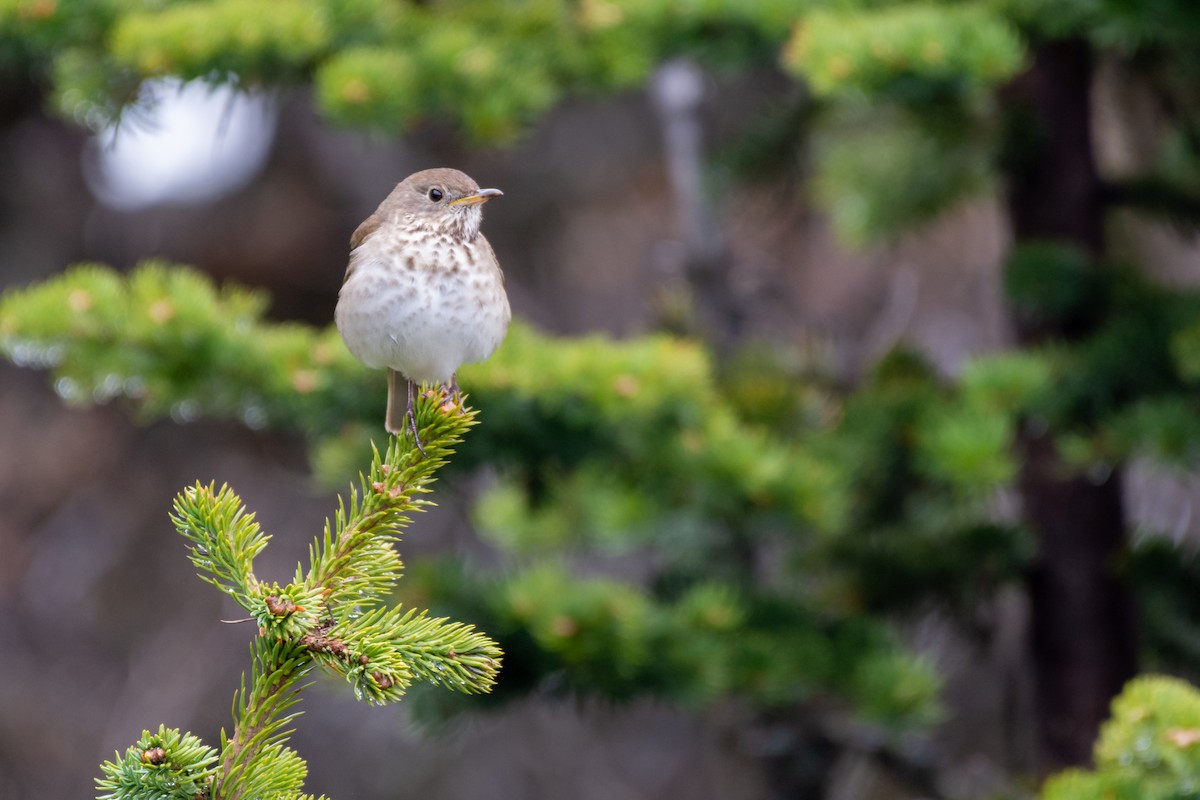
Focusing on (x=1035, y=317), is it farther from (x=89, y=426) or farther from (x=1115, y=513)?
(x=89, y=426)

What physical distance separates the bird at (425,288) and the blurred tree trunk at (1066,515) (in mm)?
1445

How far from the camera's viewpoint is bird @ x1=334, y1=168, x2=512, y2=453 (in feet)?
5.99

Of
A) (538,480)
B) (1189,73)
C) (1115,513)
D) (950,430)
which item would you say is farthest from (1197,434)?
(538,480)

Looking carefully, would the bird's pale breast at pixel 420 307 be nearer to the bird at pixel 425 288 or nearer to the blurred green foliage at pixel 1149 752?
the bird at pixel 425 288

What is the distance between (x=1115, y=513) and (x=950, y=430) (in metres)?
0.76

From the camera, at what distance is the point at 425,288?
73.5 inches

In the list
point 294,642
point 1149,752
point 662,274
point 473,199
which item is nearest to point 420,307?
point 473,199

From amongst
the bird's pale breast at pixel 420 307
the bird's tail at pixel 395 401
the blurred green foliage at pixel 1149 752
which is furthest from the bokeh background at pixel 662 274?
the blurred green foliage at pixel 1149 752

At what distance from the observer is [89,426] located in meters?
5.56

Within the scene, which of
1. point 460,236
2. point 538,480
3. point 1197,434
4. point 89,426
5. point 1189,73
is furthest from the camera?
point 89,426

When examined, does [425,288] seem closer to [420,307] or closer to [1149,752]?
[420,307]

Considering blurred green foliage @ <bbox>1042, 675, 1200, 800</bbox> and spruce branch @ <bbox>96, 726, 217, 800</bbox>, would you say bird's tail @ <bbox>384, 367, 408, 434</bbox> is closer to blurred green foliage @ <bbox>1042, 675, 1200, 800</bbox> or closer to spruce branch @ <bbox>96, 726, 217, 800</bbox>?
spruce branch @ <bbox>96, 726, 217, 800</bbox>

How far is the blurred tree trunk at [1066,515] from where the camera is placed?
283cm

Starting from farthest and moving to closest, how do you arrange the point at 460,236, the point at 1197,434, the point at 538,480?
the point at 538,480
the point at 1197,434
the point at 460,236
